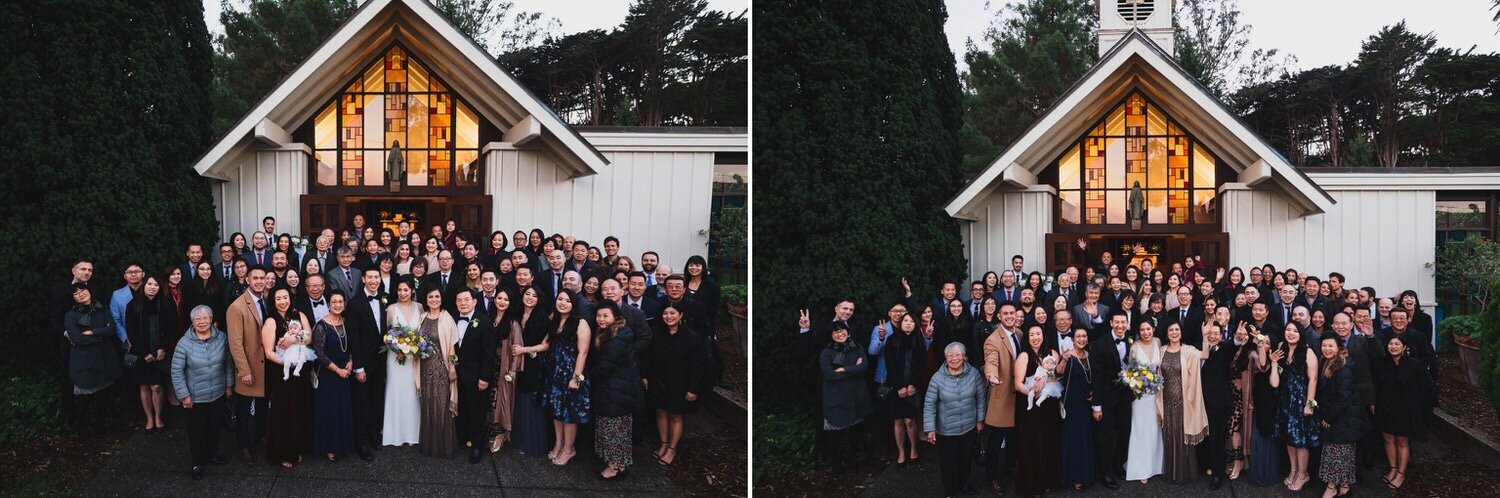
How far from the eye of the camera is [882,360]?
773cm

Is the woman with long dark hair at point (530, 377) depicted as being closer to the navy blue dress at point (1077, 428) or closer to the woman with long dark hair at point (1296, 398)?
the navy blue dress at point (1077, 428)

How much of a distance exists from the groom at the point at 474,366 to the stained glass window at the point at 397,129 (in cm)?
445

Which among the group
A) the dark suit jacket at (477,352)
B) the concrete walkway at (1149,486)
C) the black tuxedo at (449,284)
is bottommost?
the concrete walkway at (1149,486)

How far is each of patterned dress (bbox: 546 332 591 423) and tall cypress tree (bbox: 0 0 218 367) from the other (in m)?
4.51

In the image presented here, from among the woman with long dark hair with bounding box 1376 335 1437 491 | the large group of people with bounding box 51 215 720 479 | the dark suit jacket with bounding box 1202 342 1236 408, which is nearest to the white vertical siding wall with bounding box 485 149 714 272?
the large group of people with bounding box 51 215 720 479

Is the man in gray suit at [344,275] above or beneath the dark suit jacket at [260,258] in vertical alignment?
beneath

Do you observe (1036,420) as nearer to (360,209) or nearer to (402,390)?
(402,390)

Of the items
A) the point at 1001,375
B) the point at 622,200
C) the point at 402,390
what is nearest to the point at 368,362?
the point at 402,390

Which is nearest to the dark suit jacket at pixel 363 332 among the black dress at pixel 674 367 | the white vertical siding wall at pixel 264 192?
the black dress at pixel 674 367

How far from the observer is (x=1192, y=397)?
7.02 meters

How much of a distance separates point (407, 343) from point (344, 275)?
1.69m

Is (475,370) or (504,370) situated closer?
(475,370)

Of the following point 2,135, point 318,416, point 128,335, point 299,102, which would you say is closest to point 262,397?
point 318,416

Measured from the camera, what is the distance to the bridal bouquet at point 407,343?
22.2 feet
